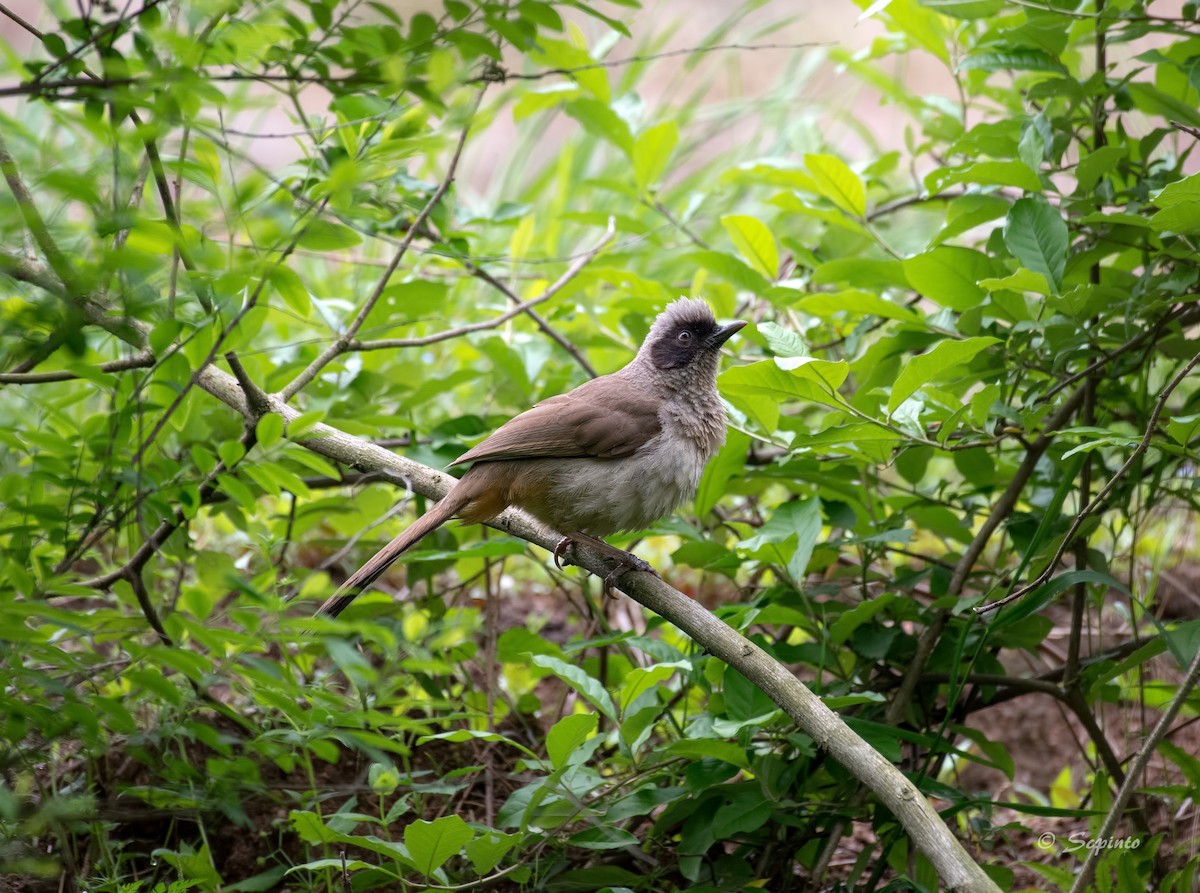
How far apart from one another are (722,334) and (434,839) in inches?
87.3

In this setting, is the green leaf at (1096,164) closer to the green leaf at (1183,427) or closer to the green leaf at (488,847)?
the green leaf at (1183,427)

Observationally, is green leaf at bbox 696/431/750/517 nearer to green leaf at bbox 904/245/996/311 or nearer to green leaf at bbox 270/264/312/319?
green leaf at bbox 904/245/996/311

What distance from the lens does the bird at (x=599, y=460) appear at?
11.7 ft

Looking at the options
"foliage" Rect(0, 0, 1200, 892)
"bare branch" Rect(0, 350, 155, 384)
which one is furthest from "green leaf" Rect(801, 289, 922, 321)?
"bare branch" Rect(0, 350, 155, 384)

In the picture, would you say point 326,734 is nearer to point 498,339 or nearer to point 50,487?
point 50,487

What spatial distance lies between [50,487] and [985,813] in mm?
3130

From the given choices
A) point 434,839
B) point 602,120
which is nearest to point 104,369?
point 434,839

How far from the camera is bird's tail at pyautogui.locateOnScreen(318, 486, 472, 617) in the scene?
309 centimetres

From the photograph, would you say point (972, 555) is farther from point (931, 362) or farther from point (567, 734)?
point (567, 734)

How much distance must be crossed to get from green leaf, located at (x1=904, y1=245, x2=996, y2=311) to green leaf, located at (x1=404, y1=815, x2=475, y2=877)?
2.02 m

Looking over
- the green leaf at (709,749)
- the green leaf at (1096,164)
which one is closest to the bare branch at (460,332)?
the green leaf at (709,749)

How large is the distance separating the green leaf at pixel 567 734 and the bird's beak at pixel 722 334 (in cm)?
175

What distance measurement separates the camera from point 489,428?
4.07 meters

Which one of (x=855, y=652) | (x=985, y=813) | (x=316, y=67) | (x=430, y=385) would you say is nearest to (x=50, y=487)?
(x=430, y=385)
